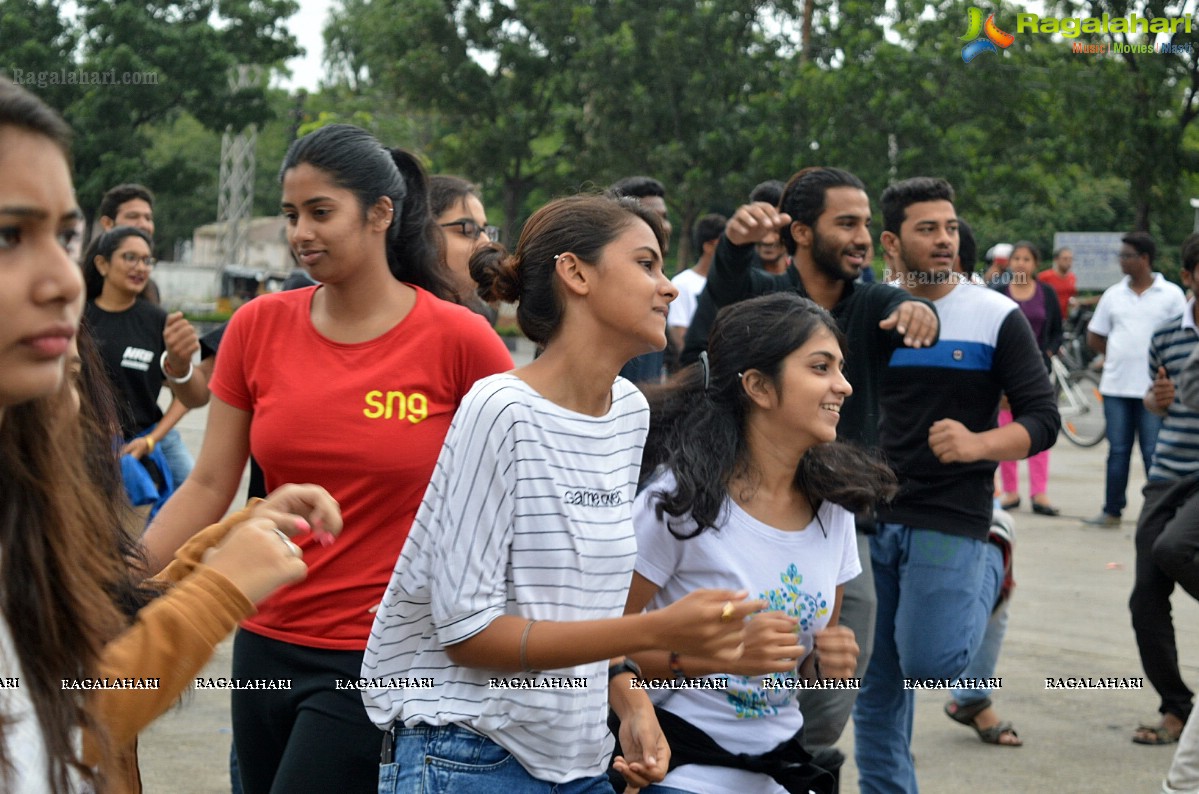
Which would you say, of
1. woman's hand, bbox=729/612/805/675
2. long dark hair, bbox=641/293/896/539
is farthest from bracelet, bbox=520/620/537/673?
long dark hair, bbox=641/293/896/539

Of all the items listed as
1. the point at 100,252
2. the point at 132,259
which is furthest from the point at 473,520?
the point at 100,252

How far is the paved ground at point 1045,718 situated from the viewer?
216 inches

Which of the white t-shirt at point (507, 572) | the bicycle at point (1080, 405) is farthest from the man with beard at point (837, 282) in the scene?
the bicycle at point (1080, 405)

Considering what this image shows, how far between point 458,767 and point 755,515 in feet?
3.74

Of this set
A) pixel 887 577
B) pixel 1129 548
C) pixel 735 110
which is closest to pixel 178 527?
pixel 887 577

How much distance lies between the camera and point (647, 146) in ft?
114

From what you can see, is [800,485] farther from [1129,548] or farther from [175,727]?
[1129,548]

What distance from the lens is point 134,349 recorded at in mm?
6285

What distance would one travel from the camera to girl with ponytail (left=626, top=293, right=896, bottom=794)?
3.29 m

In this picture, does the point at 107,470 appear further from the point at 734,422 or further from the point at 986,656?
the point at 986,656

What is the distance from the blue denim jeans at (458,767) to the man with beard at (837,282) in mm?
1950

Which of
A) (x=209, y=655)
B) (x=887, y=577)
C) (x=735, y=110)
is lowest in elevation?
(x=887, y=577)

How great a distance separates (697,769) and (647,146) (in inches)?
1269

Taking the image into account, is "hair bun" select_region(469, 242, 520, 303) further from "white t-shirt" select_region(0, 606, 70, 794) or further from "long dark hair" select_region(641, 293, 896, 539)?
"white t-shirt" select_region(0, 606, 70, 794)
